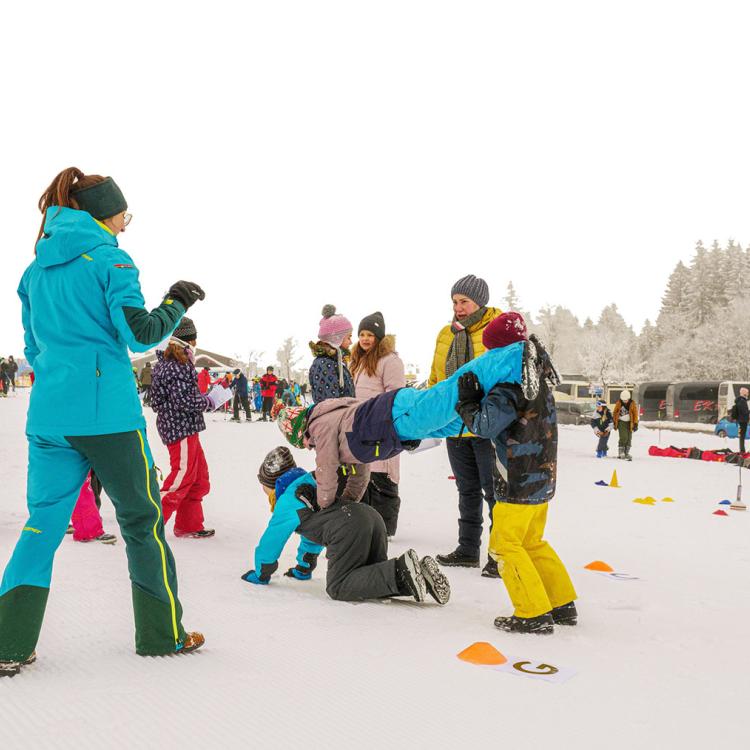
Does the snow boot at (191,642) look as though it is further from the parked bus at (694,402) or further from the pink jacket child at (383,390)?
the parked bus at (694,402)

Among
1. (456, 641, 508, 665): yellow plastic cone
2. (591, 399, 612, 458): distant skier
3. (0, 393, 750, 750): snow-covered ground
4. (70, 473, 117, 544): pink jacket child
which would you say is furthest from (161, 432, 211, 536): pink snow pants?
(591, 399, 612, 458): distant skier

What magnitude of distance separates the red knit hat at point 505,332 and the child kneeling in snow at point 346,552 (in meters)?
1.23

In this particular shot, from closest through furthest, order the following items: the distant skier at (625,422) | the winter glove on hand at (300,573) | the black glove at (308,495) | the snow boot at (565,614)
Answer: the snow boot at (565,614)
the black glove at (308,495)
the winter glove on hand at (300,573)
the distant skier at (625,422)

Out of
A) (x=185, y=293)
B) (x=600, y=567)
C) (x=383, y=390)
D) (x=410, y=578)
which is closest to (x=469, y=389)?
(x=410, y=578)

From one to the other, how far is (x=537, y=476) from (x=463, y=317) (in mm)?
1818

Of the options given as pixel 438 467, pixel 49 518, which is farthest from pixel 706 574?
pixel 438 467

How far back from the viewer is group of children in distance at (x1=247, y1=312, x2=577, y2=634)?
3.50 meters

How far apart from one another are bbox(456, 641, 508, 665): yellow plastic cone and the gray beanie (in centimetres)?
257

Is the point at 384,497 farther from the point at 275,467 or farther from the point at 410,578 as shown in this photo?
the point at 410,578

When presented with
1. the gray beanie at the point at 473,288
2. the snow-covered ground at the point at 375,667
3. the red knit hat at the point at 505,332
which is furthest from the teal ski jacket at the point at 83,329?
the gray beanie at the point at 473,288

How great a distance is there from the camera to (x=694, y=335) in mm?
58781

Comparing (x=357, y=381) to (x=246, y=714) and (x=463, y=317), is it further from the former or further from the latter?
(x=246, y=714)

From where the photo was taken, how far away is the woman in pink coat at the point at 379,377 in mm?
5906

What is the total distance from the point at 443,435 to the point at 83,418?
1864 millimetres
